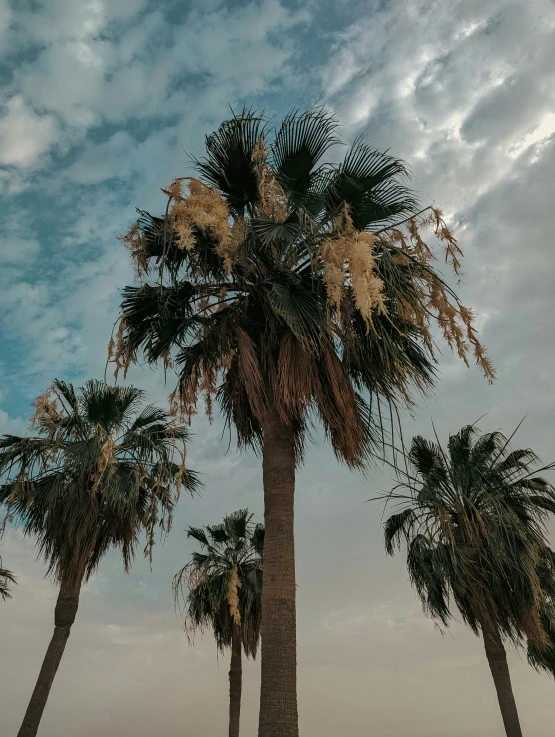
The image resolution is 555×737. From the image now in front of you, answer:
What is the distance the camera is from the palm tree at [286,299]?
729 cm

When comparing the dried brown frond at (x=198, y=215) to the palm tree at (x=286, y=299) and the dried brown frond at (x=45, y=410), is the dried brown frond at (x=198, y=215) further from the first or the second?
the dried brown frond at (x=45, y=410)

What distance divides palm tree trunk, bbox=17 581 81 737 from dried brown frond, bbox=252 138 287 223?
998cm

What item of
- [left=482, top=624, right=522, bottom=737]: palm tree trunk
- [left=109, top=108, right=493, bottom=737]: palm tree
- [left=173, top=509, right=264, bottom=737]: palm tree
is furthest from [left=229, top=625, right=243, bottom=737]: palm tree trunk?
[left=109, top=108, right=493, bottom=737]: palm tree

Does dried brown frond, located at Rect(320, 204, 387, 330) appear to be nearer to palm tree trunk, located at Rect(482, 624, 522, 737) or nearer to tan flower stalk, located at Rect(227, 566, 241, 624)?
palm tree trunk, located at Rect(482, 624, 522, 737)

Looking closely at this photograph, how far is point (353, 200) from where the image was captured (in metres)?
8.41

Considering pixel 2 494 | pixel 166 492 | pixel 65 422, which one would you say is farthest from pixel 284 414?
pixel 2 494

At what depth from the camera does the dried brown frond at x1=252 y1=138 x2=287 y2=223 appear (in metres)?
8.02

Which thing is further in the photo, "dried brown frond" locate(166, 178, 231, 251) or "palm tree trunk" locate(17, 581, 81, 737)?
"palm tree trunk" locate(17, 581, 81, 737)

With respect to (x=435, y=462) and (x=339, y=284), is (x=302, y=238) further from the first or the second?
(x=435, y=462)

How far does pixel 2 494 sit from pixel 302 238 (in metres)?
10.4

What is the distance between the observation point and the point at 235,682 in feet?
66.6

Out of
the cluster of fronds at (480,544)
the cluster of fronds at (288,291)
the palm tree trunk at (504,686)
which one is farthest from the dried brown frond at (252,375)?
the palm tree trunk at (504,686)

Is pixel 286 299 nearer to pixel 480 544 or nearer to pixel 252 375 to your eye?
pixel 252 375

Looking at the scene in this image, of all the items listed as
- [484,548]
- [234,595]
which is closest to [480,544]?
[484,548]
